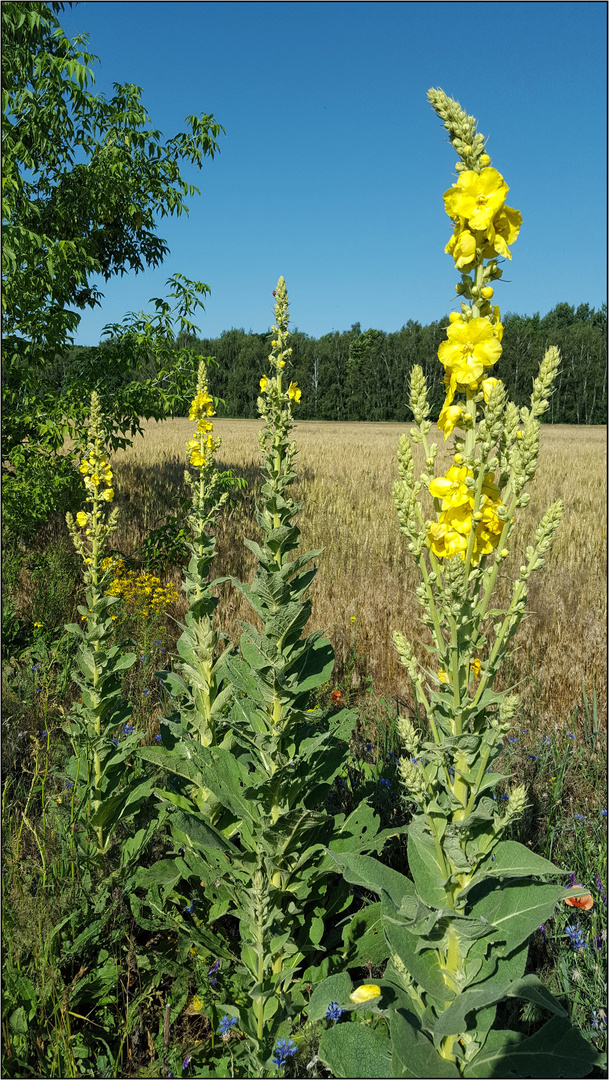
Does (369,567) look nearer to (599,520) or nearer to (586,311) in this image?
(599,520)

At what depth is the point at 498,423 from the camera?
134cm

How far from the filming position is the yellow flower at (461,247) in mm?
1374

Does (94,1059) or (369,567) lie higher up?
(369,567)

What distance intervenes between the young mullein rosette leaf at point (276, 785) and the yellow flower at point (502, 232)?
2.67ft

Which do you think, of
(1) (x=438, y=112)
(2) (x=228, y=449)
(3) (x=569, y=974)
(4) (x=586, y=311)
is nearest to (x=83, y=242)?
(1) (x=438, y=112)

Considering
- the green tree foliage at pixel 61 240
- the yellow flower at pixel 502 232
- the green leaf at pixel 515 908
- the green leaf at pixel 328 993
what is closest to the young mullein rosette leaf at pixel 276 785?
the green leaf at pixel 328 993

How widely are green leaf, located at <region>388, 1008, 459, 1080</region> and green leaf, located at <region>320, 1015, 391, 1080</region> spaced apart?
0.10 m

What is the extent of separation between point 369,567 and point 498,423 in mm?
5212

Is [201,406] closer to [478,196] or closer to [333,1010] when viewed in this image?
[478,196]

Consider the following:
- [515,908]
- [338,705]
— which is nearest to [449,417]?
[515,908]

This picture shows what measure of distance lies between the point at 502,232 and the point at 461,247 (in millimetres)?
124

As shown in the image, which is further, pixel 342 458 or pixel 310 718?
pixel 342 458

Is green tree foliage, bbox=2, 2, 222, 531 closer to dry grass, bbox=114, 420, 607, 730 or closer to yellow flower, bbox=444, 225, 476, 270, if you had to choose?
dry grass, bbox=114, 420, 607, 730

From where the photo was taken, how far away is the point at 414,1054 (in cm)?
139
